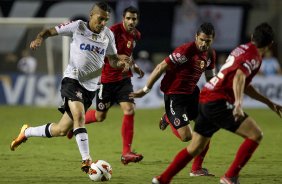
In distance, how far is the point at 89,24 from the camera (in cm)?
952

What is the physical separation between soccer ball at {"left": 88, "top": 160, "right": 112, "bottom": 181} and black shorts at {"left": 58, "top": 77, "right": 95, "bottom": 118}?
105 cm

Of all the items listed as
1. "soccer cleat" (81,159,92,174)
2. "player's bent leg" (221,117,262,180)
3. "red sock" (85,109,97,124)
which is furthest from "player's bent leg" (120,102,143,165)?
"player's bent leg" (221,117,262,180)

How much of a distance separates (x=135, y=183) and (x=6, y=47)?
16772 millimetres

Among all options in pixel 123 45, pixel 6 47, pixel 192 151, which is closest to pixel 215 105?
pixel 192 151

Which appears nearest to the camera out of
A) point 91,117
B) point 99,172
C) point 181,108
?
point 99,172

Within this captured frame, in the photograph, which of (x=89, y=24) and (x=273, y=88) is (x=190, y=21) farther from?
(x=89, y=24)

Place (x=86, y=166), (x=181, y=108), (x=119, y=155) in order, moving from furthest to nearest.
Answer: (x=119, y=155) < (x=181, y=108) < (x=86, y=166)

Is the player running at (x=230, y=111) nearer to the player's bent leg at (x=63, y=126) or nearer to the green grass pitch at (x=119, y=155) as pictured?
the green grass pitch at (x=119, y=155)

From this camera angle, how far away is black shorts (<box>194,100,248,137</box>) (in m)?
7.59

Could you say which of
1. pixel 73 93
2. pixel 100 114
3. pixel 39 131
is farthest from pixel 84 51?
pixel 100 114

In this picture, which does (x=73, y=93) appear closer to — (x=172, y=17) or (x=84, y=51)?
(x=84, y=51)

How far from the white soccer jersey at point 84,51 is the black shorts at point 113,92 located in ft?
5.44

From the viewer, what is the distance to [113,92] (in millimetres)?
11406

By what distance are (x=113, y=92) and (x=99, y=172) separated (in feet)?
9.73
